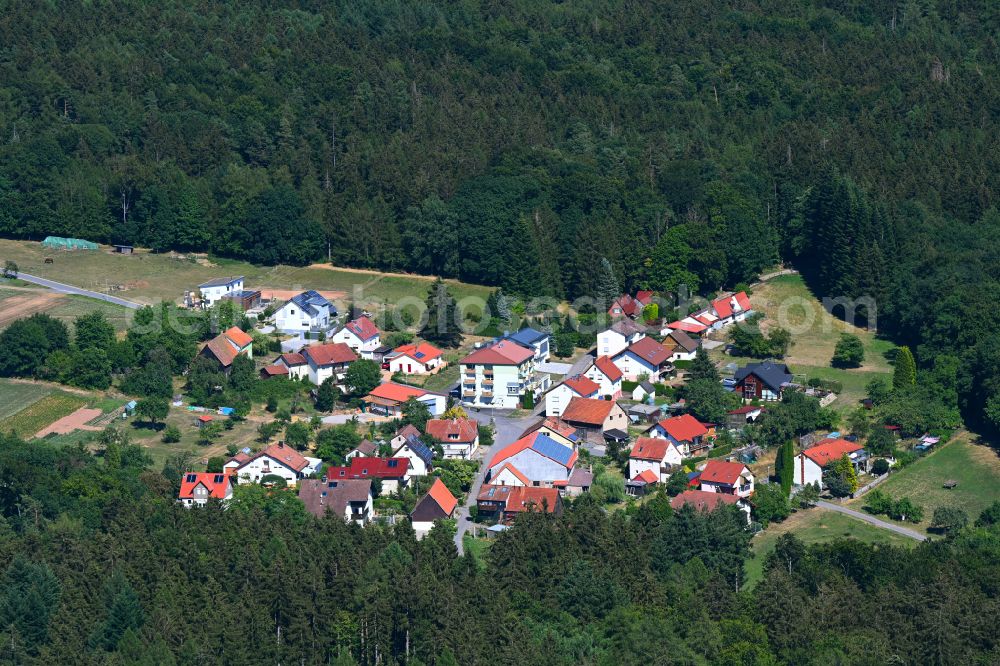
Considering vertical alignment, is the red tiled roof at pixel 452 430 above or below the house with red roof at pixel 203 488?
above

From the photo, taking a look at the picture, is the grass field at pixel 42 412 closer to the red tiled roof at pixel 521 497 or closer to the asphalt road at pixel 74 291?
the asphalt road at pixel 74 291

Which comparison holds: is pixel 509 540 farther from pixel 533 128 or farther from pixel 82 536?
pixel 533 128

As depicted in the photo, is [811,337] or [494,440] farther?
[811,337]

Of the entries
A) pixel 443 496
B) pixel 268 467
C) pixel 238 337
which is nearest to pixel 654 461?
pixel 443 496

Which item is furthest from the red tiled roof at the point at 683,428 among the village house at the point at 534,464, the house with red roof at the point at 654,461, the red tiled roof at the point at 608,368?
the red tiled roof at the point at 608,368

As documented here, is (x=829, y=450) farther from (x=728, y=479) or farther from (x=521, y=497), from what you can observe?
(x=521, y=497)
